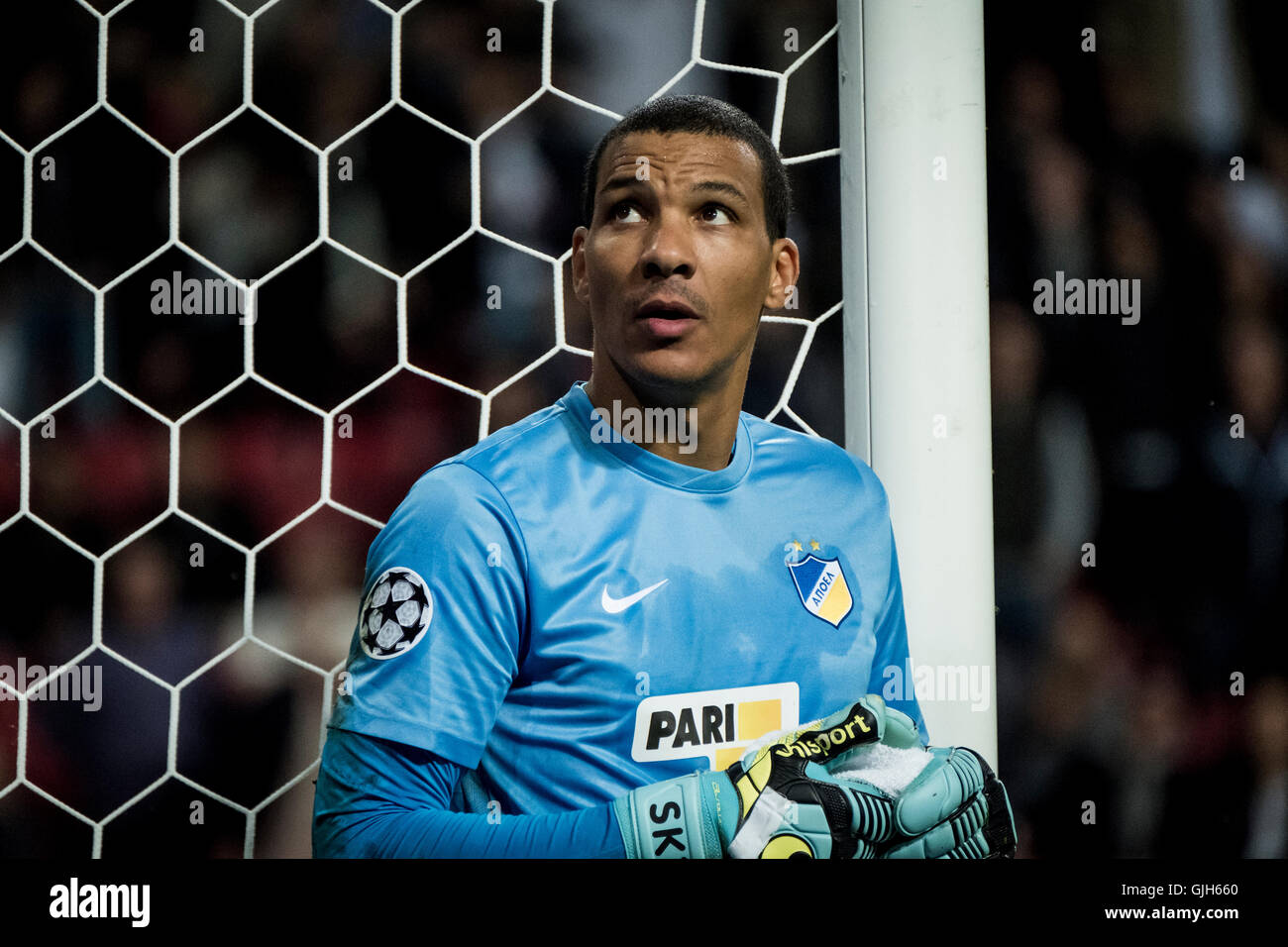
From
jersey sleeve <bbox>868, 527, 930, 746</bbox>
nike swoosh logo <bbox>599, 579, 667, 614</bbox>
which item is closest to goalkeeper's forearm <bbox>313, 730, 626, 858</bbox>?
nike swoosh logo <bbox>599, 579, 667, 614</bbox>

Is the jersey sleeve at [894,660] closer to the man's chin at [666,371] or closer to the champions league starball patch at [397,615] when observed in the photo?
the man's chin at [666,371]

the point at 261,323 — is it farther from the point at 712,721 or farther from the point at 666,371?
the point at 712,721

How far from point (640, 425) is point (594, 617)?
7.0 inches

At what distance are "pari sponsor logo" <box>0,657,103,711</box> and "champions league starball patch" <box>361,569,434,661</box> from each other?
1.23 feet

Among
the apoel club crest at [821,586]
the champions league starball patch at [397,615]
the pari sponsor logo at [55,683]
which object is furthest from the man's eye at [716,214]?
the pari sponsor logo at [55,683]

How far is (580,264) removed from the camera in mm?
1032

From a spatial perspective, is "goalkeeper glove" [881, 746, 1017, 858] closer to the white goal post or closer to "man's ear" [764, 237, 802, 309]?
the white goal post

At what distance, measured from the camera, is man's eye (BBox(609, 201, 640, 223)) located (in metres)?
0.97

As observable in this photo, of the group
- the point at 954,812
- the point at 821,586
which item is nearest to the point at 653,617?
the point at 821,586

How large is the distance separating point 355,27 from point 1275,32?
0.93 meters

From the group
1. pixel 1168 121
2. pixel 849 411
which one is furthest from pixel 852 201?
pixel 1168 121

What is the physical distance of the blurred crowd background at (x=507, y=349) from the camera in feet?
3.53
